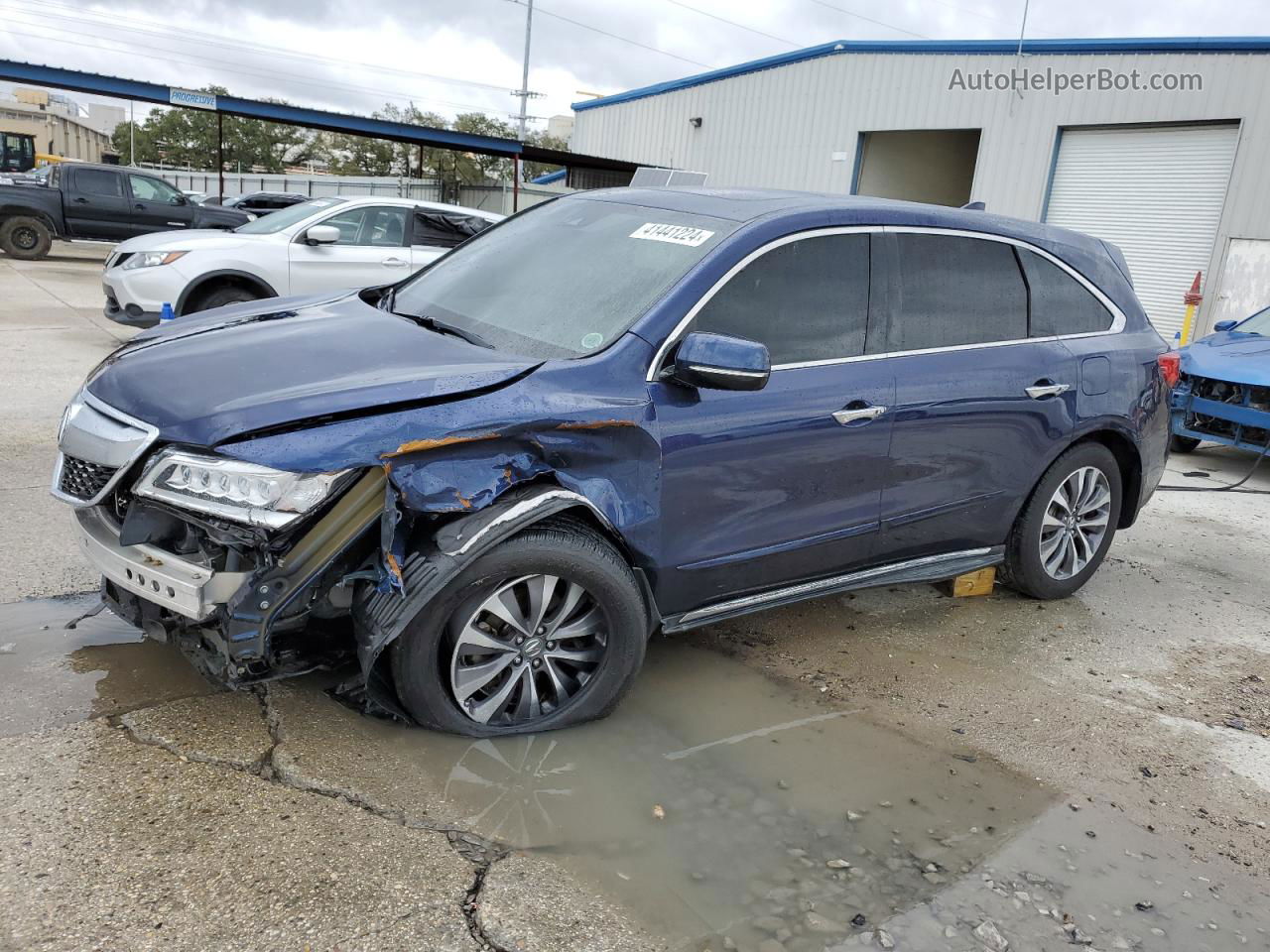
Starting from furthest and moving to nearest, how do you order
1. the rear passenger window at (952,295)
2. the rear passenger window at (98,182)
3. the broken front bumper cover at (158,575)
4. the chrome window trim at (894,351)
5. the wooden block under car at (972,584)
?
the rear passenger window at (98,182) < the wooden block under car at (972,584) < the rear passenger window at (952,295) < the chrome window trim at (894,351) < the broken front bumper cover at (158,575)

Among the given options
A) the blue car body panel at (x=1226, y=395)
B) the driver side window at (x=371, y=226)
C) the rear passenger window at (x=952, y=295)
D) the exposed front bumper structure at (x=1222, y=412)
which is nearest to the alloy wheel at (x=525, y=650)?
the rear passenger window at (x=952, y=295)

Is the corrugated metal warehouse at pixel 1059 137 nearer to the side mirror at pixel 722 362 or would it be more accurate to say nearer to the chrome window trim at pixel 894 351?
the chrome window trim at pixel 894 351

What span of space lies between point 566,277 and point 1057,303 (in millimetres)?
2386

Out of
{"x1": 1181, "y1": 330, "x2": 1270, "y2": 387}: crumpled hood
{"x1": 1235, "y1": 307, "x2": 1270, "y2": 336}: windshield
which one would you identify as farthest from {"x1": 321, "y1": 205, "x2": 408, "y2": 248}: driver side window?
{"x1": 1235, "y1": 307, "x2": 1270, "y2": 336}: windshield

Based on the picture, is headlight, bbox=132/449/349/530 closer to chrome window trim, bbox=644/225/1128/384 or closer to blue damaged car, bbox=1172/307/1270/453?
chrome window trim, bbox=644/225/1128/384

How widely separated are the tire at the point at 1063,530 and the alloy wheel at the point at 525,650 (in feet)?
8.03

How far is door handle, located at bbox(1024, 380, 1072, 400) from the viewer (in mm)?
4422

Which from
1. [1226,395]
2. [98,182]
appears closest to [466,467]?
[1226,395]

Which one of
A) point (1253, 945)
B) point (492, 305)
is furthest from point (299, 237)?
point (1253, 945)

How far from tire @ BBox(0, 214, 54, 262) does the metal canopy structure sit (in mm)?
4003

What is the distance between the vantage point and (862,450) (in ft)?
12.6

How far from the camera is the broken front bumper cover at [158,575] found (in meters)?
2.80

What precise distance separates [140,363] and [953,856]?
297 cm

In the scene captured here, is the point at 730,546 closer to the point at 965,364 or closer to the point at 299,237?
the point at 965,364
